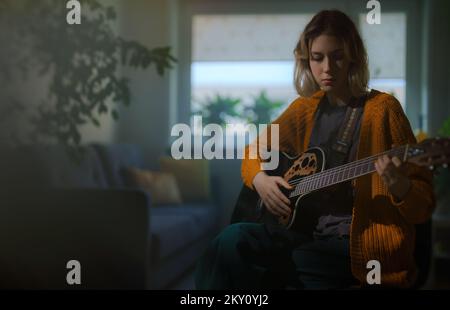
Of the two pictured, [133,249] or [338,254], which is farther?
[133,249]

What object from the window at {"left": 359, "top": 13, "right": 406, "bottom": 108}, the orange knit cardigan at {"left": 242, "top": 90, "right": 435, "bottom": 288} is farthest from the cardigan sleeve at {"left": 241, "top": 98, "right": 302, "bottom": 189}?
the window at {"left": 359, "top": 13, "right": 406, "bottom": 108}

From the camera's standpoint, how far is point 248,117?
975 mm

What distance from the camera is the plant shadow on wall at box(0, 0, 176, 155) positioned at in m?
1.18

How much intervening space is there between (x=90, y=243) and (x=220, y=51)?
55 centimetres

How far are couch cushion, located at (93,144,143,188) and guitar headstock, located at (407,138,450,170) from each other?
0.83 metres

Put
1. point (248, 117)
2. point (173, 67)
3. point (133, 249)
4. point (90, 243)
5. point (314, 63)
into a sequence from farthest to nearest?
point (133, 249) < point (90, 243) < point (173, 67) < point (248, 117) < point (314, 63)

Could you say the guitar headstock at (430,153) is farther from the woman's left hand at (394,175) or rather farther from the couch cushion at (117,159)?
the couch cushion at (117,159)

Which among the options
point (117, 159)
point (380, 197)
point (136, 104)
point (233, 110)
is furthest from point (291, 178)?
point (117, 159)

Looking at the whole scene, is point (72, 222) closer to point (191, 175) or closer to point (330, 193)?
point (191, 175)

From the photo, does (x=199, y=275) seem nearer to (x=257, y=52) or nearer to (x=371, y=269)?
(x=371, y=269)

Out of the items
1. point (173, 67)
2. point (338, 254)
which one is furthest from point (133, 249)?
point (338, 254)

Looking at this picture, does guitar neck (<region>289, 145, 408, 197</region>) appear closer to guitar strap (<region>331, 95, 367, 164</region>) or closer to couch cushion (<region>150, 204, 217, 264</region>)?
guitar strap (<region>331, 95, 367, 164</region>)

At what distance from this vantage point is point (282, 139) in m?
0.79

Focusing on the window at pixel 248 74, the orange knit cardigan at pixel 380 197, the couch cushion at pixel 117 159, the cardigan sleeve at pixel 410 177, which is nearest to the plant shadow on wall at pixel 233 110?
the window at pixel 248 74
